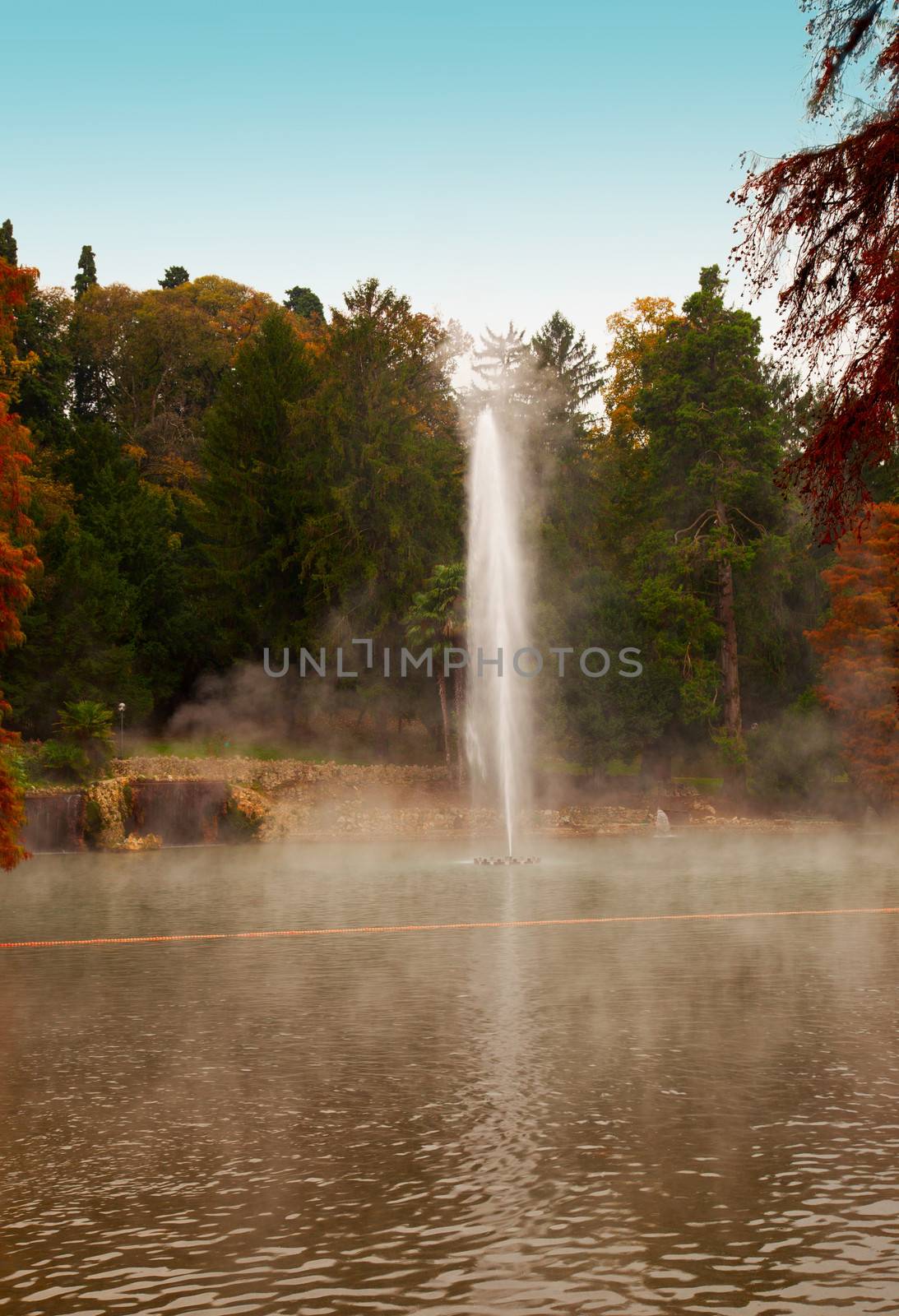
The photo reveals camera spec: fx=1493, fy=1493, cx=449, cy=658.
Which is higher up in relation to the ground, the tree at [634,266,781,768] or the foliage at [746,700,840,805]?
the tree at [634,266,781,768]

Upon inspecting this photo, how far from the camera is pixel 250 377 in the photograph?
220 ft

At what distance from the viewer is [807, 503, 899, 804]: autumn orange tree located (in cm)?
5016

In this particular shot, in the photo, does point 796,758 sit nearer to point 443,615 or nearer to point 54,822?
point 443,615

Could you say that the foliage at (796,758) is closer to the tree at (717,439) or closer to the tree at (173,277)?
the tree at (717,439)

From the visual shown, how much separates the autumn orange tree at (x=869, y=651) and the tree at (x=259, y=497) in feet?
77.3

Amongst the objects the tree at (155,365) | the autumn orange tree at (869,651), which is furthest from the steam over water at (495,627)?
the tree at (155,365)

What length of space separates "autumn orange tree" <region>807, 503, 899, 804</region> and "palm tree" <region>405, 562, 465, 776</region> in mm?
13053

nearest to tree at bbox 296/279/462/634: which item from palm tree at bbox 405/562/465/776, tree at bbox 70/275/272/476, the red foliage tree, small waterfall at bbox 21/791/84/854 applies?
palm tree at bbox 405/562/465/776

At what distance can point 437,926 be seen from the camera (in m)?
24.0

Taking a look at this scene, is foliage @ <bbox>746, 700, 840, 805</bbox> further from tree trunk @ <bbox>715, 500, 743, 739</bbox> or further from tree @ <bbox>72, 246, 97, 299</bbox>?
tree @ <bbox>72, 246, 97, 299</bbox>

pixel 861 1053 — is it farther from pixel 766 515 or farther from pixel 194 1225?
pixel 766 515

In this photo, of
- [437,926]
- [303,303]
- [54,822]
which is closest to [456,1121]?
[437,926]

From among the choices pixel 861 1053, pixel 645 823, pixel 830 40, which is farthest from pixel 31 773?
pixel 830 40

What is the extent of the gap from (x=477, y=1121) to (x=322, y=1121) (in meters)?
1.18
